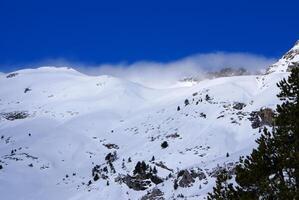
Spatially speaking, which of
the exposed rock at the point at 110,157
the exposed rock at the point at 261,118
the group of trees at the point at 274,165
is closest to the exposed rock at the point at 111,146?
the exposed rock at the point at 110,157

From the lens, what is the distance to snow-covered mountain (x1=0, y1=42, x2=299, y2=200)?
54.9m

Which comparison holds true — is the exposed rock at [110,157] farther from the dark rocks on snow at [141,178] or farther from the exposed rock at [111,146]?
the dark rocks on snow at [141,178]

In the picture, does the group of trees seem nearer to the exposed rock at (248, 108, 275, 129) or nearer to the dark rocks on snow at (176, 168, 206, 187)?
the dark rocks on snow at (176, 168, 206, 187)

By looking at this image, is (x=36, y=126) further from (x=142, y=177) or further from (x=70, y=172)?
(x=142, y=177)

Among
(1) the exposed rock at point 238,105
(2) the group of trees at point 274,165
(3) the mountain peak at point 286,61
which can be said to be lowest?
(2) the group of trees at point 274,165

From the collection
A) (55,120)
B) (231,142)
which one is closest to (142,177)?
(231,142)

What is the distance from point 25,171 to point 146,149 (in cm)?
1587

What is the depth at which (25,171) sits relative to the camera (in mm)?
62438

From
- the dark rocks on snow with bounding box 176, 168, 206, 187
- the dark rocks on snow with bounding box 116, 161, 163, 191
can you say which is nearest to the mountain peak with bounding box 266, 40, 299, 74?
the dark rocks on snow with bounding box 116, 161, 163, 191

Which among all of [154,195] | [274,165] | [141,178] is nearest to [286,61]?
[141,178]

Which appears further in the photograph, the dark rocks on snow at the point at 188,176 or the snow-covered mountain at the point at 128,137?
the snow-covered mountain at the point at 128,137

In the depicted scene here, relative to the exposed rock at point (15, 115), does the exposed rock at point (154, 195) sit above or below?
below

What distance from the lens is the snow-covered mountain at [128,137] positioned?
54906 millimetres

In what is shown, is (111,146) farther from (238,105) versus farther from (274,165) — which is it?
(274,165)
